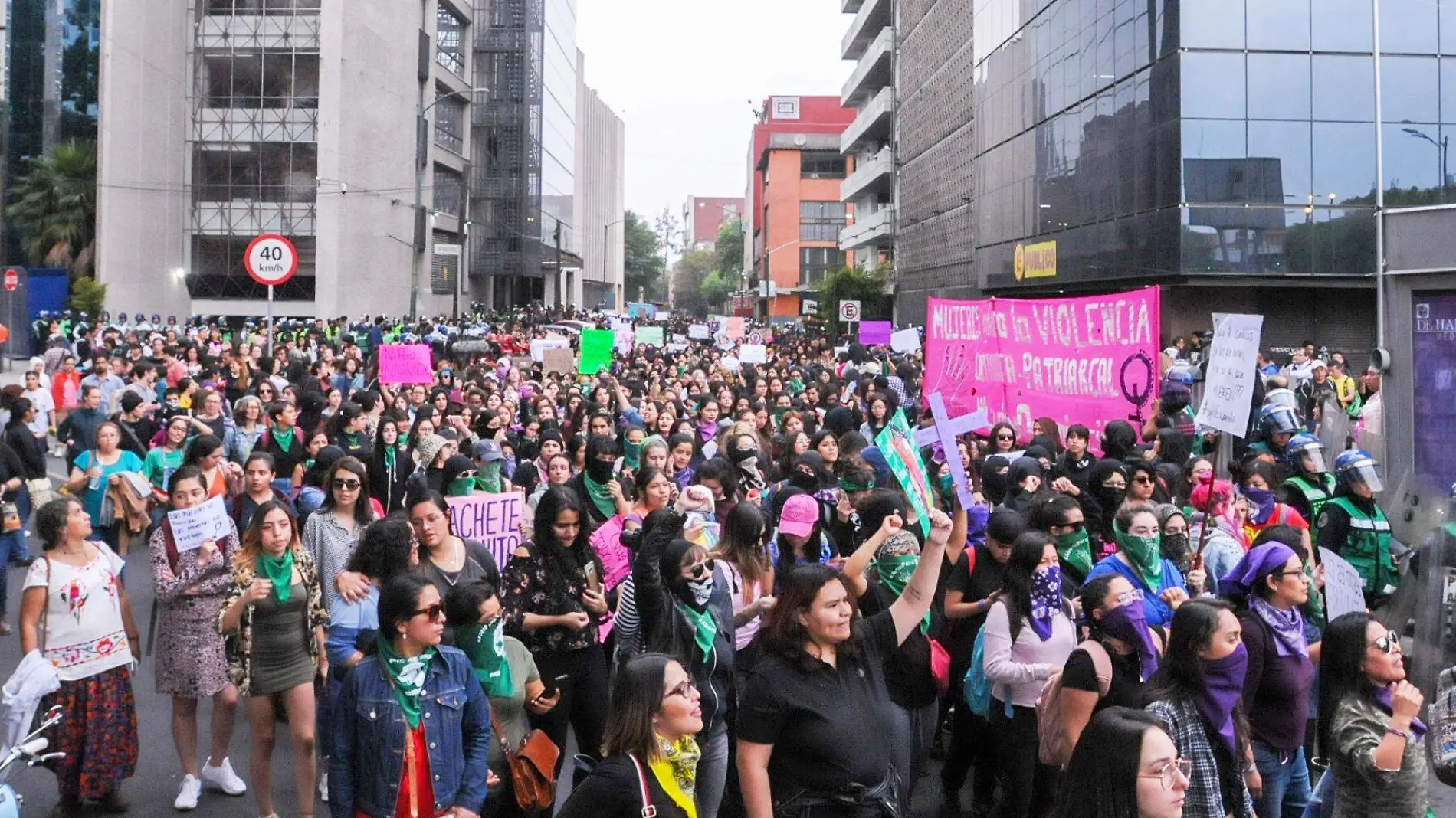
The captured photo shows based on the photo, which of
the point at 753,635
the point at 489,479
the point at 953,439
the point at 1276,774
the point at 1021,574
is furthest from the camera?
the point at 489,479

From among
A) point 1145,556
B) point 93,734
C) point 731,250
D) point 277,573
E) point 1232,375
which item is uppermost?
point 731,250

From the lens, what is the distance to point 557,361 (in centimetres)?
2422

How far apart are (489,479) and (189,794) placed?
2.95m

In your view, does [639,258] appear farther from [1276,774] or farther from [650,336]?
[1276,774]

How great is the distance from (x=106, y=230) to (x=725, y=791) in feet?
151

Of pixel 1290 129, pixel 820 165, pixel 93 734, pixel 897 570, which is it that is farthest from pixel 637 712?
pixel 820 165

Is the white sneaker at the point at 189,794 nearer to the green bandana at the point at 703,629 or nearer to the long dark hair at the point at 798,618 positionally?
the green bandana at the point at 703,629

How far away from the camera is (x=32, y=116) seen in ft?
172

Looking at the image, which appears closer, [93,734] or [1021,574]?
[1021,574]

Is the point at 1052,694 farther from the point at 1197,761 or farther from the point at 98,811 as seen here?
the point at 98,811

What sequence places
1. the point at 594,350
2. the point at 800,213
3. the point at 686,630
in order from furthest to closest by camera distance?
the point at 800,213 < the point at 594,350 < the point at 686,630

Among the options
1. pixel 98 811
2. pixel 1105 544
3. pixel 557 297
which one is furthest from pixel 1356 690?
pixel 557 297

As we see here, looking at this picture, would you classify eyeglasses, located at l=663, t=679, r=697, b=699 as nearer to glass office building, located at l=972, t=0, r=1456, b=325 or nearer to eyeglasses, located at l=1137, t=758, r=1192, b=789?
eyeglasses, located at l=1137, t=758, r=1192, b=789

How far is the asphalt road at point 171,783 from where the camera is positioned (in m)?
6.83
